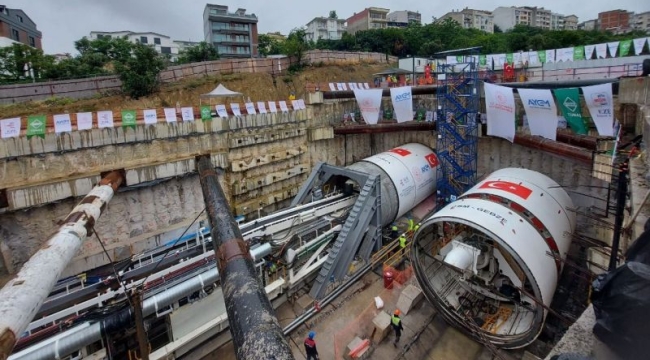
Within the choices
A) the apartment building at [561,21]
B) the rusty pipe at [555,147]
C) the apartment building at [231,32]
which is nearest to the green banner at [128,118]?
the rusty pipe at [555,147]

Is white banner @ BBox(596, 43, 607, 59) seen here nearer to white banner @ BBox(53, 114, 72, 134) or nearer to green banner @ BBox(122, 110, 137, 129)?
green banner @ BBox(122, 110, 137, 129)

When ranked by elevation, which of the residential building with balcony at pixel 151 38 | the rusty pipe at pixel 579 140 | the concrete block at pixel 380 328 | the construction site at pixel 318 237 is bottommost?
the concrete block at pixel 380 328

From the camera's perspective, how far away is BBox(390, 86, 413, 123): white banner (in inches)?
576

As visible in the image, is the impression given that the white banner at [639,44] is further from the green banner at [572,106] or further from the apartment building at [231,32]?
the apartment building at [231,32]

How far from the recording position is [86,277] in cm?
931

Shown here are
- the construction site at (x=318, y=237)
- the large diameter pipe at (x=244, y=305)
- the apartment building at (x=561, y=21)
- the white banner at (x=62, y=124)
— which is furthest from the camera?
the apartment building at (x=561, y=21)

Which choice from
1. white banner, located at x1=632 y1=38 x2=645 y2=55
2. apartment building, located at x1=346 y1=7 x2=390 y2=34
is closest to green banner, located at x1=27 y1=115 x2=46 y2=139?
white banner, located at x1=632 y1=38 x2=645 y2=55

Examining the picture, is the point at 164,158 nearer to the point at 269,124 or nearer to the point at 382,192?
the point at 269,124

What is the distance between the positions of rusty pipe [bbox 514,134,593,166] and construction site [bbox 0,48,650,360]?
0.19 ft

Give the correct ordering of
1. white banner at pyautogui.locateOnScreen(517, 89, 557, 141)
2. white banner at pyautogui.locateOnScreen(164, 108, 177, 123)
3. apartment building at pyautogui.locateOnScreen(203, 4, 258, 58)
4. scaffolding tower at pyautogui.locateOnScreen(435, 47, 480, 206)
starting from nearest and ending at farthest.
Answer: white banner at pyautogui.locateOnScreen(517, 89, 557, 141) → white banner at pyautogui.locateOnScreen(164, 108, 177, 123) → scaffolding tower at pyautogui.locateOnScreen(435, 47, 480, 206) → apartment building at pyautogui.locateOnScreen(203, 4, 258, 58)

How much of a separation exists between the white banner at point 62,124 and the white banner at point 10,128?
3.13 ft

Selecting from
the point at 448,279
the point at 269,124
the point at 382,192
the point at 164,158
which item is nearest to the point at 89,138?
the point at 164,158

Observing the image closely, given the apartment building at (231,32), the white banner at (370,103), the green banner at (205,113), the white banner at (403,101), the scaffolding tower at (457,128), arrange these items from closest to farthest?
the green banner at (205,113)
the scaffolding tower at (457,128)
the white banner at (403,101)
the white banner at (370,103)
the apartment building at (231,32)

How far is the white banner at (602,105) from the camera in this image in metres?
9.80
